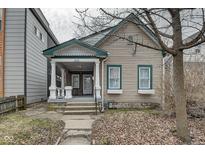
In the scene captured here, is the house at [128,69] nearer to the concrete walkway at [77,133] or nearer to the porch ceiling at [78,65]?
the porch ceiling at [78,65]

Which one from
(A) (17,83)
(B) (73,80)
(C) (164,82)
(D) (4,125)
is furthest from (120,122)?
(B) (73,80)

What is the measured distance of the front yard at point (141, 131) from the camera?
7.39 m

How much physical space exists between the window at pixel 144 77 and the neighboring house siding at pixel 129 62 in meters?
0.19

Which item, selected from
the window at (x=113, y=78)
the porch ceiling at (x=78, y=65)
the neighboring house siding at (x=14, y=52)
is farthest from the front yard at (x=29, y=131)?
the porch ceiling at (x=78, y=65)

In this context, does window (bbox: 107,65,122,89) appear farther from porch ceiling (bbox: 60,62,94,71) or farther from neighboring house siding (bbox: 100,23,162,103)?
porch ceiling (bbox: 60,62,94,71)

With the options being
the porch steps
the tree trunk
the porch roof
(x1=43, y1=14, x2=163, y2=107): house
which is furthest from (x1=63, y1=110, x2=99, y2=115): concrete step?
the tree trunk

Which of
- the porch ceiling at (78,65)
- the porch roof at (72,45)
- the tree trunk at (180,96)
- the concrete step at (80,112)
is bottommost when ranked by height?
the concrete step at (80,112)

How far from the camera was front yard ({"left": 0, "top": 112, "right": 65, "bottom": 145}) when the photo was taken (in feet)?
23.3

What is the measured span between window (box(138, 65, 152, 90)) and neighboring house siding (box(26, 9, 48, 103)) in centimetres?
671

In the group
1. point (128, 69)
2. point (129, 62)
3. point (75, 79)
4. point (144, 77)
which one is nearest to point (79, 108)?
point (128, 69)

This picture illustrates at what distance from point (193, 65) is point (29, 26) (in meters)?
9.65

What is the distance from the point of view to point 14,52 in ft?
46.7

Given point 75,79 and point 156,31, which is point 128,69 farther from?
point 156,31
